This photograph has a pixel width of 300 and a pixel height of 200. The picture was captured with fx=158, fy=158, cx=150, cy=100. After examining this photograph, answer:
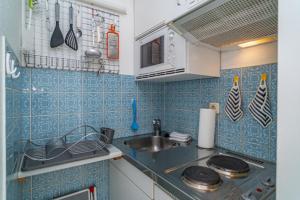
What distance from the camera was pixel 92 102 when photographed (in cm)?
133

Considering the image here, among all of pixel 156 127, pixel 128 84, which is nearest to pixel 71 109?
pixel 128 84

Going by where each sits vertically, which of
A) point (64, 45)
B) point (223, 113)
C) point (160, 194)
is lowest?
point (160, 194)

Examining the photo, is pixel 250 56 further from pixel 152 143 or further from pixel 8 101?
pixel 8 101

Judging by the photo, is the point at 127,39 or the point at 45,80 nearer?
the point at 45,80

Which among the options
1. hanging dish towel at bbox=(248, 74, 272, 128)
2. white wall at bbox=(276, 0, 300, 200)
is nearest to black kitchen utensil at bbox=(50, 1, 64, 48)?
white wall at bbox=(276, 0, 300, 200)

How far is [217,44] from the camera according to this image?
1067mm

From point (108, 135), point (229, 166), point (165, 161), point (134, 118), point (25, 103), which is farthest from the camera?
point (134, 118)

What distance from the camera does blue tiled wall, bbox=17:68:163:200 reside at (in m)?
1.09

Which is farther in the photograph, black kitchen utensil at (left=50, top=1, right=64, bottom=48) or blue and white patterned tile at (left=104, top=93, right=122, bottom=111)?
blue and white patterned tile at (left=104, top=93, right=122, bottom=111)

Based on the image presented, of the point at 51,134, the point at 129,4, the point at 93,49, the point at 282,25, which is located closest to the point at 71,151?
the point at 51,134

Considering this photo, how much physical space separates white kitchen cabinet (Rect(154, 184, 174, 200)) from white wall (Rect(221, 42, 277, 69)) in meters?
0.93

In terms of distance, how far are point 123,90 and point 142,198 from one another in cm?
89

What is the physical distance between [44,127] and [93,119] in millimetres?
345

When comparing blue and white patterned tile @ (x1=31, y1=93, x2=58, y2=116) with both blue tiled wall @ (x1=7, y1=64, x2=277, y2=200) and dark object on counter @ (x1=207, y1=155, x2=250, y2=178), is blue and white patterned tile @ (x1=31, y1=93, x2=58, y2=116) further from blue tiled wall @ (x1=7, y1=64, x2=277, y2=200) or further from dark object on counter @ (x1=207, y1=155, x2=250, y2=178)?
dark object on counter @ (x1=207, y1=155, x2=250, y2=178)
